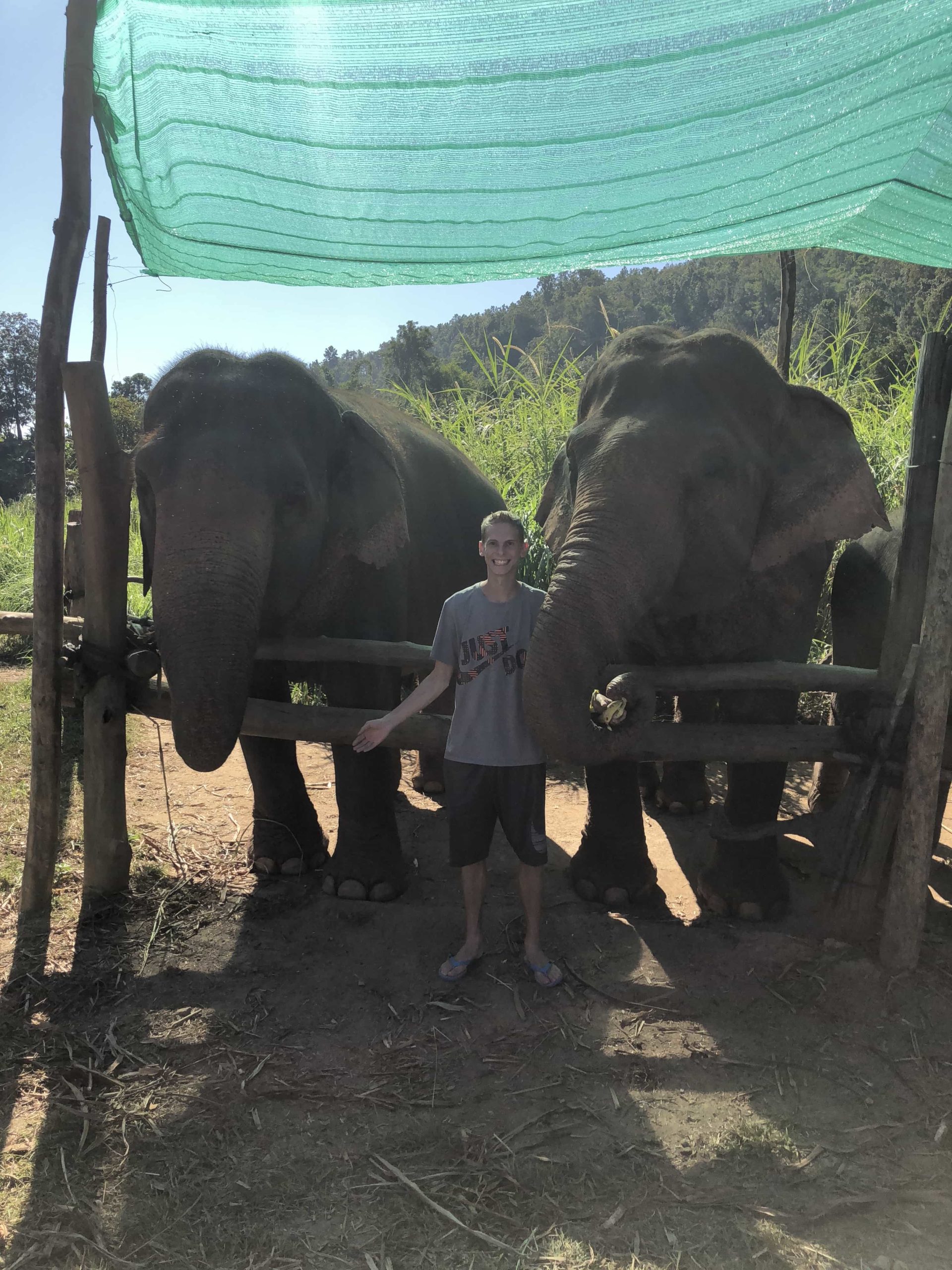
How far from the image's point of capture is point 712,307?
148 ft

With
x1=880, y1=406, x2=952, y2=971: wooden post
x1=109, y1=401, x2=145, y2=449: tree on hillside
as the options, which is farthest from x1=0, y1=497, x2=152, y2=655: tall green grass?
x1=109, y1=401, x2=145, y2=449: tree on hillside

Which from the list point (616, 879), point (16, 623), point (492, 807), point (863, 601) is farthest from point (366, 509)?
point (863, 601)

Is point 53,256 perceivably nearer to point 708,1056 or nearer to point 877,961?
point 708,1056

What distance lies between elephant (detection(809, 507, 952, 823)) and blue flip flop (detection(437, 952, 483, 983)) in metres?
2.02

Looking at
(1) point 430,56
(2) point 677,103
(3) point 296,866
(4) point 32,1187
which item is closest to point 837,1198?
(4) point 32,1187

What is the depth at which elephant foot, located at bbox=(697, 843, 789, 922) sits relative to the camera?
157 inches

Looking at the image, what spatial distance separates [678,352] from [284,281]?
2.31m

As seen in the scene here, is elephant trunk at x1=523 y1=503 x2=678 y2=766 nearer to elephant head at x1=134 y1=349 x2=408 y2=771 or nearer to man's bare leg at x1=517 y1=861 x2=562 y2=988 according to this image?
man's bare leg at x1=517 y1=861 x2=562 y2=988

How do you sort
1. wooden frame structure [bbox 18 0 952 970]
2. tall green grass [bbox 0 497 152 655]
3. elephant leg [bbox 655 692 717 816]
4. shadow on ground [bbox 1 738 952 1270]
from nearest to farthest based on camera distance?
1. shadow on ground [bbox 1 738 952 1270]
2. wooden frame structure [bbox 18 0 952 970]
3. elephant leg [bbox 655 692 717 816]
4. tall green grass [bbox 0 497 152 655]

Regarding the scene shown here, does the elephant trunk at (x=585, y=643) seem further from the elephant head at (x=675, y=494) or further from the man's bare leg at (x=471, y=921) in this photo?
the man's bare leg at (x=471, y=921)

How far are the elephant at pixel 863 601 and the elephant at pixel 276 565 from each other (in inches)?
91.8

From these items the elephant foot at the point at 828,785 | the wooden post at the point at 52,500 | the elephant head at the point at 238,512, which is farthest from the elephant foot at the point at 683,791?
the wooden post at the point at 52,500

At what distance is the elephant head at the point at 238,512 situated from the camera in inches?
119

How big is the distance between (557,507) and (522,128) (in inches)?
61.6
